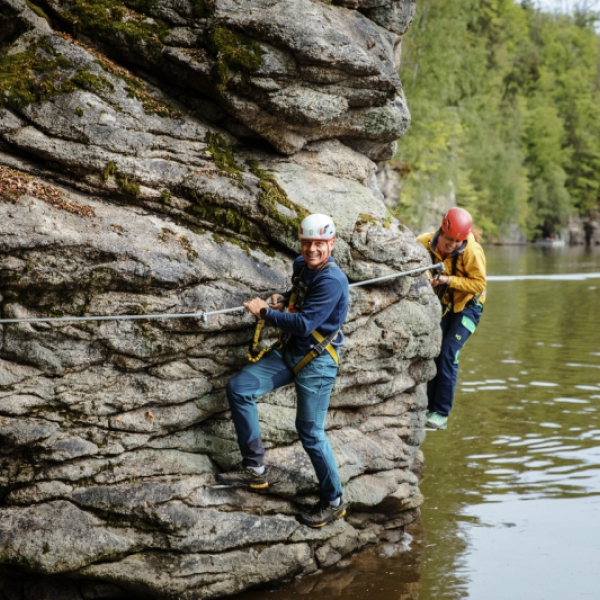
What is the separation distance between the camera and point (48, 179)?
9.05 metres

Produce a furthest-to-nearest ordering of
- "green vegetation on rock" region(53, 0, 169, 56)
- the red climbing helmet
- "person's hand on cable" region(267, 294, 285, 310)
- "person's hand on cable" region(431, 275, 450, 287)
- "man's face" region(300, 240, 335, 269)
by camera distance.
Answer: "person's hand on cable" region(431, 275, 450, 287)
the red climbing helmet
"green vegetation on rock" region(53, 0, 169, 56)
"person's hand on cable" region(267, 294, 285, 310)
"man's face" region(300, 240, 335, 269)

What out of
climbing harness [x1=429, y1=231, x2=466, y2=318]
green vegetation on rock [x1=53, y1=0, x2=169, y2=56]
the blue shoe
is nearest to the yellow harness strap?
climbing harness [x1=429, y1=231, x2=466, y2=318]

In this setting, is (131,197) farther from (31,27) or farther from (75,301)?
(31,27)

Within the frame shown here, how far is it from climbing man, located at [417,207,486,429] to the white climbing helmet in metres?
2.81

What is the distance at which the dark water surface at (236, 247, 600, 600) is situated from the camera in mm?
9539

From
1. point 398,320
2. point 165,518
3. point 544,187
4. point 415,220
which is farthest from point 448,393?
point 544,187

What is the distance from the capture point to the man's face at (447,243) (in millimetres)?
11159

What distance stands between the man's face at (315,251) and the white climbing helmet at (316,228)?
5cm

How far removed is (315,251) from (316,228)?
0.27 meters

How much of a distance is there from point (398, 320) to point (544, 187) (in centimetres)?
9297

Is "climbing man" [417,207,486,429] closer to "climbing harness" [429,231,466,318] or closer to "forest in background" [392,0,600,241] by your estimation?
"climbing harness" [429,231,466,318]

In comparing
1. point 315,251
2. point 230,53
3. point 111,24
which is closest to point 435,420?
point 315,251

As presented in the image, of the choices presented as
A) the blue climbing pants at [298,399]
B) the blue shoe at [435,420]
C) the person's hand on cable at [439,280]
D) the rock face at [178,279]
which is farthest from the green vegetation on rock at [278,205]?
the blue shoe at [435,420]

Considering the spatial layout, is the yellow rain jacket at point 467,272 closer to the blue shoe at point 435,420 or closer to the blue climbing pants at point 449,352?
the blue climbing pants at point 449,352
